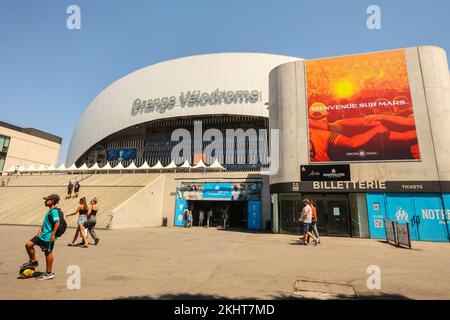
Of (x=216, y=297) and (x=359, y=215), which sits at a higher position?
(x=359, y=215)

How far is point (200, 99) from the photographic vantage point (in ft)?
123

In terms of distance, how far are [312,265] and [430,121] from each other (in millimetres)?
13749

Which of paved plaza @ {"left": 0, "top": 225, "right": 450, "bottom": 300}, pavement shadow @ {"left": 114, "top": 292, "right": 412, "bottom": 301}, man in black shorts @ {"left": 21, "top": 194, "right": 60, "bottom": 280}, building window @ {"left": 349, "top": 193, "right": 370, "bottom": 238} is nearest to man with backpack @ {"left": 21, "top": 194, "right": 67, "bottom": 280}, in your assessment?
man in black shorts @ {"left": 21, "top": 194, "right": 60, "bottom": 280}

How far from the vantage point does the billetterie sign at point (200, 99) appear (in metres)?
36.8

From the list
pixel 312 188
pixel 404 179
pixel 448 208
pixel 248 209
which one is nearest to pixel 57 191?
pixel 248 209

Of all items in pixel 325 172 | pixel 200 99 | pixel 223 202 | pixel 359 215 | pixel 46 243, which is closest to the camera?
pixel 46 243

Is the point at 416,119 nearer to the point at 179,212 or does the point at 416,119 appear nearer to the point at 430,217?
the point at 430,217

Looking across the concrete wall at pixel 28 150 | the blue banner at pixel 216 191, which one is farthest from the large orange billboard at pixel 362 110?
the concrete wall at pixel 28 150

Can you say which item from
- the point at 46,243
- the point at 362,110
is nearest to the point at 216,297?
the point at 46,243

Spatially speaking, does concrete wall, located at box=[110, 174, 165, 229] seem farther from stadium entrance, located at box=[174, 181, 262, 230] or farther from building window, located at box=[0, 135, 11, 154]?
building window, located at box=[0, 135, 11, 154]

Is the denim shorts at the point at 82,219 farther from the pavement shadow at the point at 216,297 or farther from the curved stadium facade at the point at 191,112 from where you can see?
the curved stadium facade at the point at 191,112

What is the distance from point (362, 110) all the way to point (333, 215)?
6.97 metres
